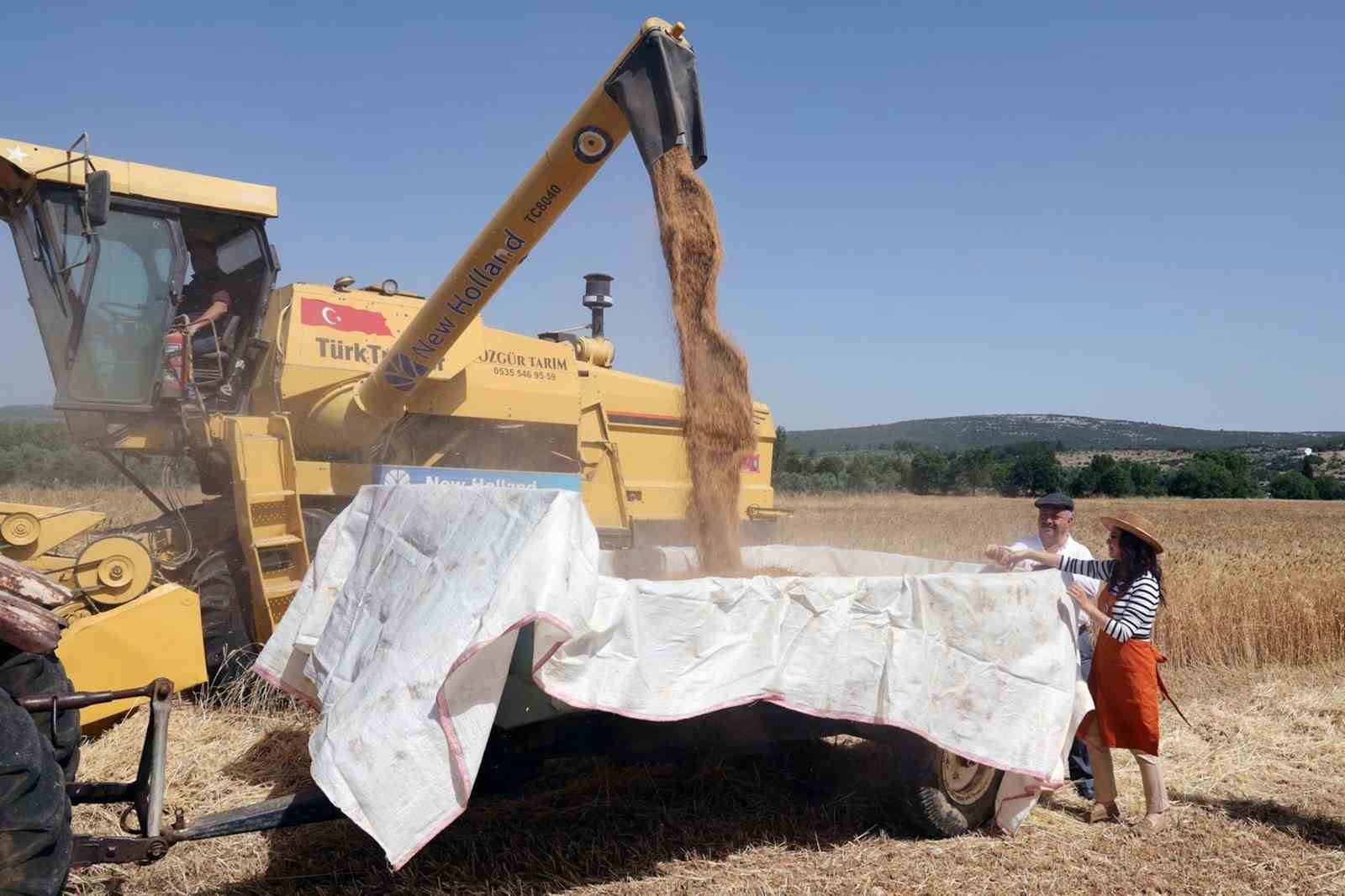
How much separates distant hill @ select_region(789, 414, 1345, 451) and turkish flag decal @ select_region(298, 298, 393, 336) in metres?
90.1

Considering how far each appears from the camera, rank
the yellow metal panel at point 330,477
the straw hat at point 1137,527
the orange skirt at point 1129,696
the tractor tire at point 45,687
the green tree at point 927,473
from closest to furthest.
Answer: the tractor tire at point 45,687 < the orange skirt at point 1129,696 < the straw hat at point 1137,527 < the yellow metal panel at point 330,477 < the green tree at point 927,473

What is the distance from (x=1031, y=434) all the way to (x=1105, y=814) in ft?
348

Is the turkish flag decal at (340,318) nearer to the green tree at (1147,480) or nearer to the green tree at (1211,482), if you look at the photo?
the green tree at (1147,480)

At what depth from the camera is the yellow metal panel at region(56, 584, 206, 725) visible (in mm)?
4688

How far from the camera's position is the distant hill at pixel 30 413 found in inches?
246

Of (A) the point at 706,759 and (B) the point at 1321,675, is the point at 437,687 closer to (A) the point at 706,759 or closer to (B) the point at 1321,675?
(A) the point at 706,759

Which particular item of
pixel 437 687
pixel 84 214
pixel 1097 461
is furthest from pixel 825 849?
pixel 1097 461

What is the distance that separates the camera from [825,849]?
4.11 m

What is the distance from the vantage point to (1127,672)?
4.47 meters

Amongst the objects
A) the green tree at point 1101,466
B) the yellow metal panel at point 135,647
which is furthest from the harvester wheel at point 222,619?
the green tree at point 1101,466

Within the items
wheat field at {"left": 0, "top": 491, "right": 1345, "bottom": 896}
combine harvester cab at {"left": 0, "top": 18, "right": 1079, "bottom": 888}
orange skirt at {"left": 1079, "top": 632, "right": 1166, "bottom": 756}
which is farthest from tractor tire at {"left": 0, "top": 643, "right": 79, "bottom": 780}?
orange skirt at {"left": 1079, "top": 632, "right": 1166, "bottom": 756}

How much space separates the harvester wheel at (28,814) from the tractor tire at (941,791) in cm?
291

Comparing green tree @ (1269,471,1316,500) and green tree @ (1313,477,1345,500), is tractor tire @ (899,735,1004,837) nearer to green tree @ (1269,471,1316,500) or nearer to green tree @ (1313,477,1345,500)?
green tree @ (1269,471,1316,500)

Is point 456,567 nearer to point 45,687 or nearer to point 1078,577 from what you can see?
A: point 45,687
